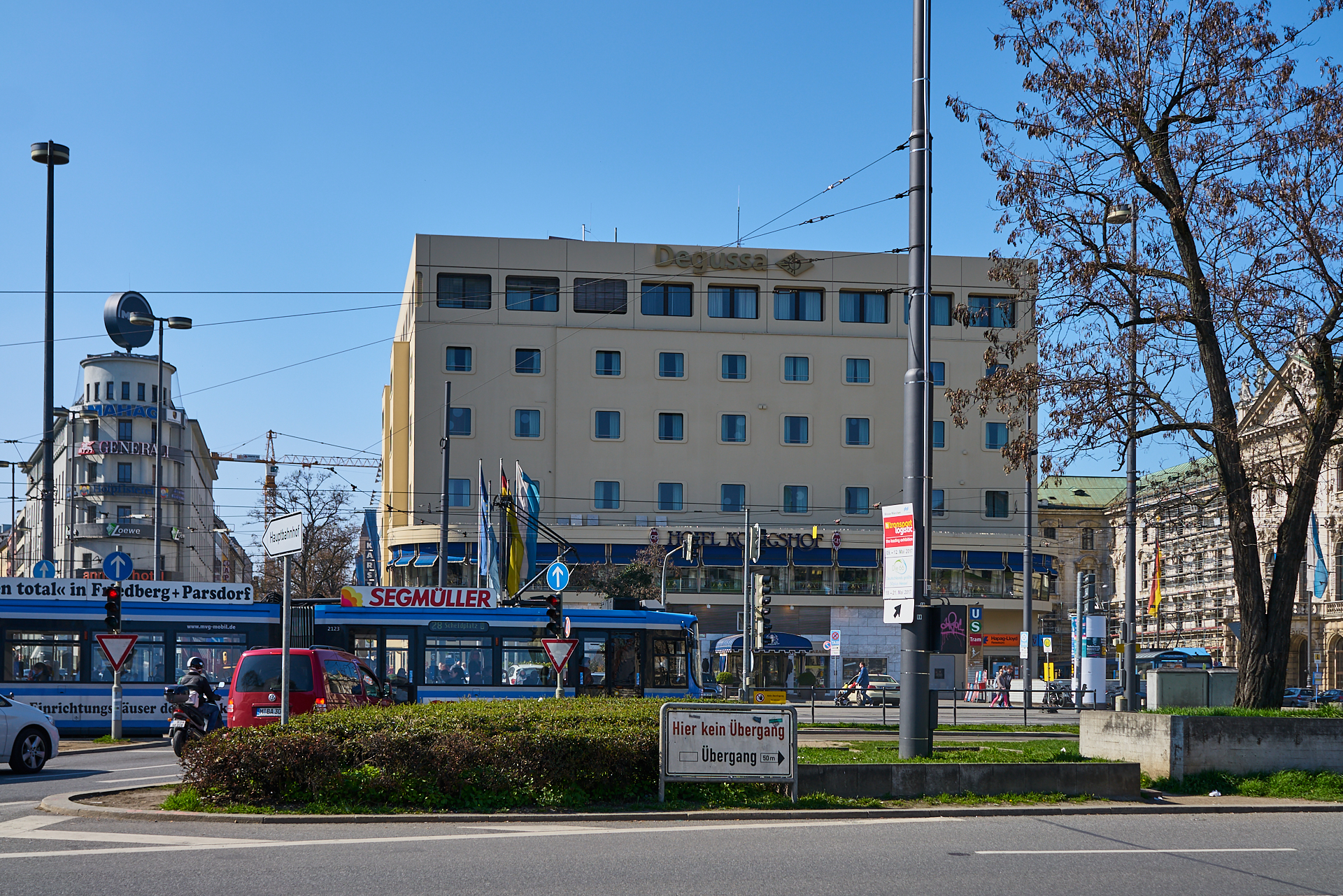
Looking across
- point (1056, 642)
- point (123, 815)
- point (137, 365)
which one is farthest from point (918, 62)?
point (137, 365)

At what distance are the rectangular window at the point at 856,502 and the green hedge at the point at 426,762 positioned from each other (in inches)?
2182

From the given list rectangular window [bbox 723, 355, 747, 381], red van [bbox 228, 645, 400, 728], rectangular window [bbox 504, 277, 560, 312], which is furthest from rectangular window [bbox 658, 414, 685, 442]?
red van [bbox 228, 645, 400, 728]

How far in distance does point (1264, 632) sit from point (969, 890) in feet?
34.7

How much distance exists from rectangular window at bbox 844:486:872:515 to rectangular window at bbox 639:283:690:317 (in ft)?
40.4

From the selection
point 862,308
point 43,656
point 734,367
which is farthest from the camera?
point 862,308

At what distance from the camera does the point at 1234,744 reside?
53.2ft

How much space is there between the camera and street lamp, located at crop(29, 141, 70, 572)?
1219 inches

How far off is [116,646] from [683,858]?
60.1 feet

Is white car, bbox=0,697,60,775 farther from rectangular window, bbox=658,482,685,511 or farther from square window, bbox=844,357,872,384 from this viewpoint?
square window, bbox=844,357,872,384

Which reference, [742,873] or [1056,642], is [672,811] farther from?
[1056,642]

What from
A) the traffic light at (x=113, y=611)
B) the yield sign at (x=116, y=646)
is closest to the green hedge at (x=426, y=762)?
the yield sign at (x=116, y=646)

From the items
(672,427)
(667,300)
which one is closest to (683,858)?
(672,427)

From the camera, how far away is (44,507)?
32875mm

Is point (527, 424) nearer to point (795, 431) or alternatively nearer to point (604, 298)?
point (604, 298)
